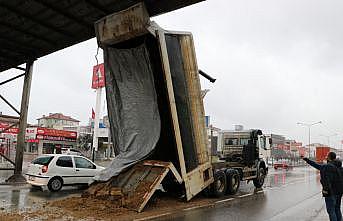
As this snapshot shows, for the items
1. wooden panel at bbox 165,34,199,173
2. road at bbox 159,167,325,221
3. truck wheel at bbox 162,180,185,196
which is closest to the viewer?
road at bbox 159,167,325,221

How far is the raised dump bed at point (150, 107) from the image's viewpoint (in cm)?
1042

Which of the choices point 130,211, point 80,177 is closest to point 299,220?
point 130,211

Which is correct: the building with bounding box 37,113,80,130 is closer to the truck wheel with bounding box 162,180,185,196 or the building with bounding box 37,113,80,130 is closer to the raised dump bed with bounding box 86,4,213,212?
the truck wheel with bounding box 162,180,185,196

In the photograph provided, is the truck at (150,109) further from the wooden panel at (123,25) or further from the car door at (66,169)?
the car door at (66,169)

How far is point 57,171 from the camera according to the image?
13.4 metres

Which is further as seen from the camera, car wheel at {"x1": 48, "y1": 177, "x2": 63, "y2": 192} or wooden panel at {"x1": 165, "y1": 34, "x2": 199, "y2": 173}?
car wheel at {"x1": 48, "y1": 177, "x2": 63, "y2": 192}

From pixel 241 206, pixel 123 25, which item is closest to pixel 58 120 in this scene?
pixel 123 25

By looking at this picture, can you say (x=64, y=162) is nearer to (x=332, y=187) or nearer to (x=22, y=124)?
(x=22, y=124)

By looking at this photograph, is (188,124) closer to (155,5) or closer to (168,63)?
(168,63)

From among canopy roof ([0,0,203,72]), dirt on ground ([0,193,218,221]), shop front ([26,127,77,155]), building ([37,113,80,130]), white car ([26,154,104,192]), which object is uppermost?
building ([37,113,80,130])

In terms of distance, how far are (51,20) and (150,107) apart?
464 centimetres

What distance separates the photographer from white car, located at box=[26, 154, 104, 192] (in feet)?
43.1

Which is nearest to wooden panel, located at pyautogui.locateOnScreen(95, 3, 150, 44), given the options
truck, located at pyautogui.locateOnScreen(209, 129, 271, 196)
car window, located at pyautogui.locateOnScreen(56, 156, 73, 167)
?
car window, located at pyautogui.locateOnScreen(56, 156, 73, 167)

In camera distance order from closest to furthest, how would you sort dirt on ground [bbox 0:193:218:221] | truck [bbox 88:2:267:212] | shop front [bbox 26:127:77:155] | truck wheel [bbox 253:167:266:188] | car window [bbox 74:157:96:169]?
dirt on ground [bbox 0:193:218:221], truck [bbox 88:2:267:212], car window [bbox 74:157:96:169], truck wheel [bbox 253:167:266:188], shop front [bbox 26:127:77:155]
